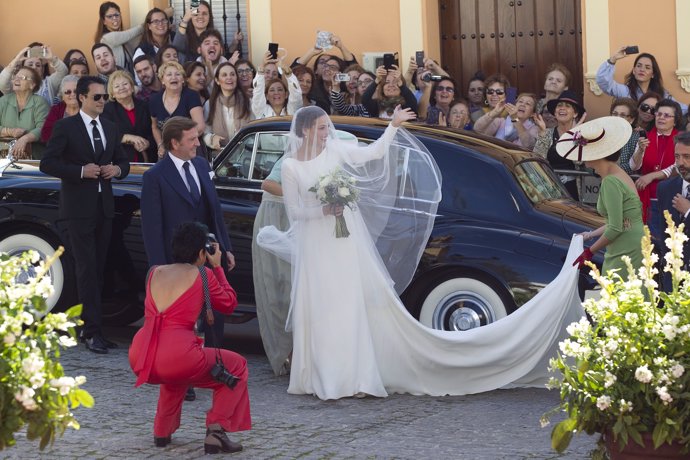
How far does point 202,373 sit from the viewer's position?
23.5ft

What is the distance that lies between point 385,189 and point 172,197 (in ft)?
5.24

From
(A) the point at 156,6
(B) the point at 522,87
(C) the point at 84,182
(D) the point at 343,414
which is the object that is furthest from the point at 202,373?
(A) the point at 156,6

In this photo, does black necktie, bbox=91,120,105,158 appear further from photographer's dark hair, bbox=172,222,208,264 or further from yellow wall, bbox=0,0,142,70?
yellow wall, bbox=0,0,142,70

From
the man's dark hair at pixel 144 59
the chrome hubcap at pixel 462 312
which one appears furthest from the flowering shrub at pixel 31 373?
the man's dark hair at pixel 144 59

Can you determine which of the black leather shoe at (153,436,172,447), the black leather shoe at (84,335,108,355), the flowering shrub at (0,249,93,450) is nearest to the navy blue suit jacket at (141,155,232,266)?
the black leather shoe at (84,335,108,355)

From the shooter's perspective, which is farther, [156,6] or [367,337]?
[156,6]

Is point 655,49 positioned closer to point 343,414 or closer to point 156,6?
point 156,6

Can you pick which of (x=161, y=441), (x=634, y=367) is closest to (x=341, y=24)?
(x=161, y=441)

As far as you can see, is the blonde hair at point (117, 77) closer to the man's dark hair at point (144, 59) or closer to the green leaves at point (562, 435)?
the man's dark hair at point (144, 59)

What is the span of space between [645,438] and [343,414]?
9.91ft

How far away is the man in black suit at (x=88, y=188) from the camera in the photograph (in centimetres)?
1019

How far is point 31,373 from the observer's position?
16.6 ft

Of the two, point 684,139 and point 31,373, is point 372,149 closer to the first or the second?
point 684,139

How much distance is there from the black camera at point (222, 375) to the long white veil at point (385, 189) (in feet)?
7.12
